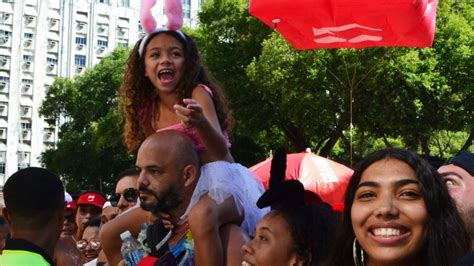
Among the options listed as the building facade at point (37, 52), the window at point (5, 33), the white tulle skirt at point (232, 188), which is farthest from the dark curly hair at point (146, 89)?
the window at point (5, 33)

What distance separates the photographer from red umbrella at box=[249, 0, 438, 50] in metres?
7.49

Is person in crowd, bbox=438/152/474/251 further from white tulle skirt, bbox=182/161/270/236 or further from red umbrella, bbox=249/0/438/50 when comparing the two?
red umbrella, bbox=249/0/438/50

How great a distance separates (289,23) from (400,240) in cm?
561

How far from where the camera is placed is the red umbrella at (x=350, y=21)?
7492 millimetres

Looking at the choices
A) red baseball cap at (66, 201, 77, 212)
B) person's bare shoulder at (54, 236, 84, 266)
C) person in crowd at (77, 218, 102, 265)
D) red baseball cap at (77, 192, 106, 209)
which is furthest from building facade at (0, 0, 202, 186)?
person's bare shoulder at (54, 236, 84, 266)

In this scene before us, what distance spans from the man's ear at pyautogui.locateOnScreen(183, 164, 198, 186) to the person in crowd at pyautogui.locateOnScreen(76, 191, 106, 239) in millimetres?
4130

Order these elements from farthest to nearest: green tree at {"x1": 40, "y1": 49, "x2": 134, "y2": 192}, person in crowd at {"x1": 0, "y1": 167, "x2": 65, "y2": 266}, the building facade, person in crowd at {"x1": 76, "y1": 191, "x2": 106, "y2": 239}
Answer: the building facade, green tree at {"x1": 40, "y1": 49, "x2": 134, "y2": 192}, person in crowd at {"x1": 76, "y1": 191, "x2": 106, "y2": 239}, person in crowd at {"x1": 0, "y1": 167, "x2": 65, "y2": 266}

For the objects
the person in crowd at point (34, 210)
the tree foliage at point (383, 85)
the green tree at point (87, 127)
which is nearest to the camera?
the person in crowd at point (34, 210)

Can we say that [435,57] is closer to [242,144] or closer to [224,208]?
[242,144]

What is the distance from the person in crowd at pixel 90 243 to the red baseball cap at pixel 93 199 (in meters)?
0.52

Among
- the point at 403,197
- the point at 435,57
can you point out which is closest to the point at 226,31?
the point at 435,57

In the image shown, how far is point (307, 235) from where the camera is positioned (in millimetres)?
3502

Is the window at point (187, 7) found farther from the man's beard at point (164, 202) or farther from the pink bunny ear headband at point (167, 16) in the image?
the man's beard at point (164, 202)

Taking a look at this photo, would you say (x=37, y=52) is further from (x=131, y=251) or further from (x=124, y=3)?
(x=131, y=251)
